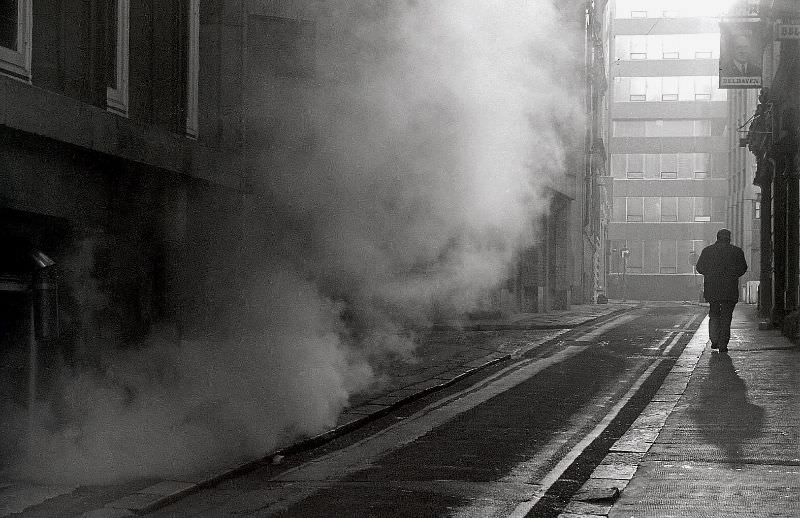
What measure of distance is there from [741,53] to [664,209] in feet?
147

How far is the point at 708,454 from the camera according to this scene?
6.71 m

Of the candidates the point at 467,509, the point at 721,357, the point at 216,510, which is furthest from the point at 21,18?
the point at 721,357

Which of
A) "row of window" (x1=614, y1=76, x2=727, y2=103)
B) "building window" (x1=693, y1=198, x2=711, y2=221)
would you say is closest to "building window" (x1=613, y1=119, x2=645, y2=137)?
"row of window" (x1=614, y1=76, x2=727, y2=103)

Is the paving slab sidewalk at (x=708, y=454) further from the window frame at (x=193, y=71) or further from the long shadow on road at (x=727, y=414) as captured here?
the window frame at (x=193, y=71)

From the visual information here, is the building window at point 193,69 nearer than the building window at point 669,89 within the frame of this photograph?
Yes

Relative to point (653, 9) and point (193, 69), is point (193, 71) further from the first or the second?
point (653, 9)

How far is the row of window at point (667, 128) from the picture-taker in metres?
62.2

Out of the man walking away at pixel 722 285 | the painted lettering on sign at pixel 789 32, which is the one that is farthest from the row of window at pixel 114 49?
the painted lettering on sign at pixel 789 32

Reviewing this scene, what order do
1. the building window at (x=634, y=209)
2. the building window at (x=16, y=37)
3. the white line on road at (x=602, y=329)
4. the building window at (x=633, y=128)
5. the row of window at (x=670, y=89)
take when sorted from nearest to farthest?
1. the building window at (x=16, y=37)
2. the white line on road at (x=602, y=329)
3. the row of window at (x=670, y=89)
4. the building window at (x=634, y=209)
5. the building window at (x=633, y=128)

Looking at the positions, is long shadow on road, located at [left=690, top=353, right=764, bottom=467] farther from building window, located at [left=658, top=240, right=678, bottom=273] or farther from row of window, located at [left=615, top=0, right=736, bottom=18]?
row of window, located at [left=615, top=0, right=736, bottom=18]

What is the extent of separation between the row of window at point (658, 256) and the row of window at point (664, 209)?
4.11ft

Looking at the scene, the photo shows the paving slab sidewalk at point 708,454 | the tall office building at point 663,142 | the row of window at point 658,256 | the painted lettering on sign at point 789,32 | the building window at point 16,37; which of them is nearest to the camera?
the paving slab sidewalk at point 708,454

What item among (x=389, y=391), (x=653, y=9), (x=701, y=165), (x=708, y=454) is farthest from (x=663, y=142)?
(x=708, y=454)

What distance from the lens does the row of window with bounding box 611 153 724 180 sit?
6250cm
